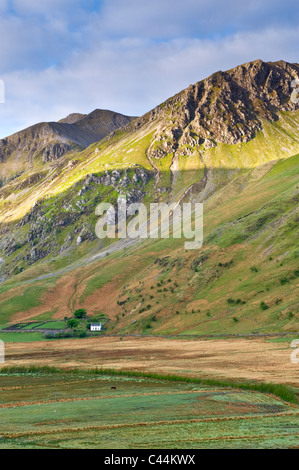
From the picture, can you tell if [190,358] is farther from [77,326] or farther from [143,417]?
[77,326]

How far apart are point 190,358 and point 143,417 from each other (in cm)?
3726

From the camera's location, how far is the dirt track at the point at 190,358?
50219mm

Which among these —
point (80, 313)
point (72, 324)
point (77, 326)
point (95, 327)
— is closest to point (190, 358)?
point (95, 327)

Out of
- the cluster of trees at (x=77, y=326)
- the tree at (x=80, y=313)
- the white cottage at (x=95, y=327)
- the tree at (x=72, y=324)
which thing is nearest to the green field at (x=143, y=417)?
the cluster of trees at (x=77, y=326)

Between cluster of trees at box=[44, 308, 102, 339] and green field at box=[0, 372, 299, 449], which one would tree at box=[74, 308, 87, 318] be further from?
green field at box=[0, 372, 299, 449]

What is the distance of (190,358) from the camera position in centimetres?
6538

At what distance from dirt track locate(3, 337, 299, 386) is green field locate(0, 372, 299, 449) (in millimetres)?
7223

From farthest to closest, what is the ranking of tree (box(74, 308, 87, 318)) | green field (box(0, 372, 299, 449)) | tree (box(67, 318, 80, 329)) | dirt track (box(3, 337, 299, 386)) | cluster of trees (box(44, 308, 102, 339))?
tree (box(74, 308, 87, 318)), tree (box(67, 318, 80, 329)), cluster of trees (box(44, 308, 102, 339)), dirt track (box(3, 337, 299, 386)), green field (box(0, 372, 299, 449))

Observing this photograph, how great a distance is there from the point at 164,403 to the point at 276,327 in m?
57.8

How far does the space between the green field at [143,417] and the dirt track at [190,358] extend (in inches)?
284

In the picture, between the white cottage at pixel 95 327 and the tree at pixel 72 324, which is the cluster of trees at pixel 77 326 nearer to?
the tree at pixel 72 324

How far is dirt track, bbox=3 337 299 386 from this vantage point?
50.2 m

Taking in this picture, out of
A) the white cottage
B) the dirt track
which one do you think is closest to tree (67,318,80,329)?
the white cottage
